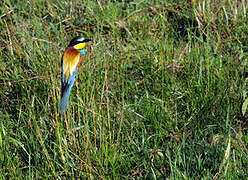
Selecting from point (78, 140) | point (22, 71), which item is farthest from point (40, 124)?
point (22, 71)

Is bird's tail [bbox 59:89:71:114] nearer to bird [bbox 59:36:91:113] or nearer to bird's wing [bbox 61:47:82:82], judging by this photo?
bird [bbox 59:36:91:113]

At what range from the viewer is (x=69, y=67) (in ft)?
9.35

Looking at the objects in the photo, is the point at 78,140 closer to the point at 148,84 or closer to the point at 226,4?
the point at 148,84

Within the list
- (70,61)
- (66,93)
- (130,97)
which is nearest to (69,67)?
(70,61)

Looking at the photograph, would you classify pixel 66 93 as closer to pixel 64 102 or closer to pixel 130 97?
pixel 64 102

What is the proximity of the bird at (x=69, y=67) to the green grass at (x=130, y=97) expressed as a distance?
0.06 m

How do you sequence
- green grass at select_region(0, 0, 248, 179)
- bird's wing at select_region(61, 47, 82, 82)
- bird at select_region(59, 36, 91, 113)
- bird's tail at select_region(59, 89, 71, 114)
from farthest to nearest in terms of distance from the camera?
bird's wing at select_region(61, 47, 82, 82)
bird at select_region(59, 36, 91, 113)
bird's tail at select_region(59, 89, 71, 114)
green grass at select_region(0, 0, 248, 179)

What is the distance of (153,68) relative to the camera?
3.27 meters

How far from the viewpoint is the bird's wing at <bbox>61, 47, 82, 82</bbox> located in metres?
Answer: 2.85

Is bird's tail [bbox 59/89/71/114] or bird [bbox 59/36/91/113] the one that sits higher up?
bird [bbox 59/36/91/113]

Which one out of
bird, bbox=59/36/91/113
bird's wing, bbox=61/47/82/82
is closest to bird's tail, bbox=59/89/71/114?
bird, bbox=59/36/91/113

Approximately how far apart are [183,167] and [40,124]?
0.97 m

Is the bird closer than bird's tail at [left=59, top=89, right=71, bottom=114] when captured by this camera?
No

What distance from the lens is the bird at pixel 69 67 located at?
2.75 m
